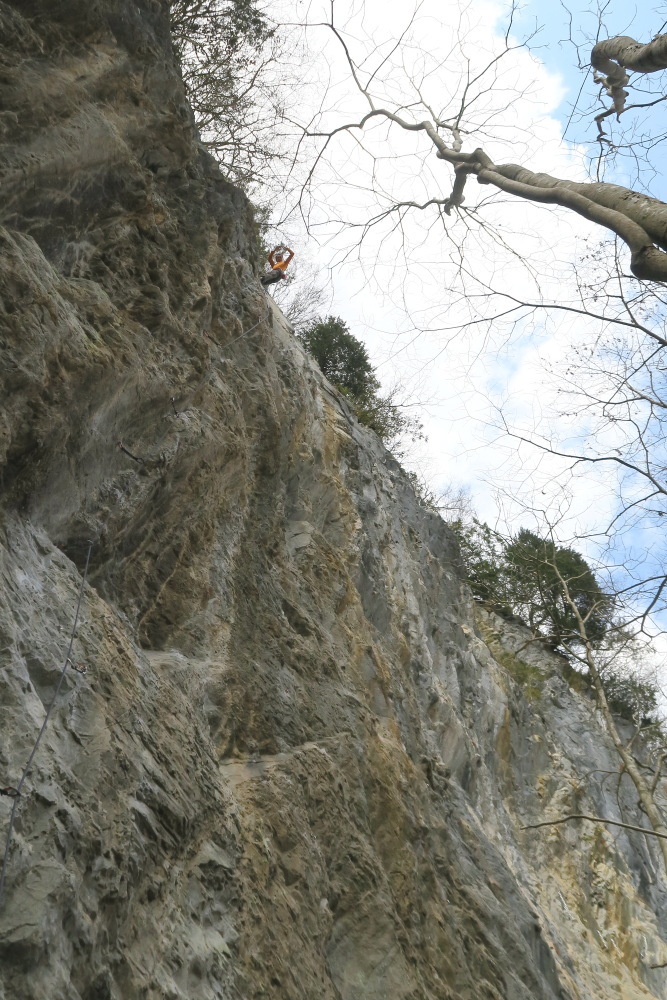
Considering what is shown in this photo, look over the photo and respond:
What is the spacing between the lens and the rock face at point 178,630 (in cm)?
369

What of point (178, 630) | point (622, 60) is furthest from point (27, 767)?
point (622, 60)

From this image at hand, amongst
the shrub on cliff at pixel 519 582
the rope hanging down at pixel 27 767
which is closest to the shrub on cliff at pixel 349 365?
the shrub on cliff at pixel 519 582

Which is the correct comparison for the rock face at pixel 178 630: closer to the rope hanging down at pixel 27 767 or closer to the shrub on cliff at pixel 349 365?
the rope hanging down at pixel 27 767

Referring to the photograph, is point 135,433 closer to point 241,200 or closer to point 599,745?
point 241,200

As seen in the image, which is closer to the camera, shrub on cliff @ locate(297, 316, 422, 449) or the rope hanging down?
the rope hanging down

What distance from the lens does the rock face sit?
3.69 metres

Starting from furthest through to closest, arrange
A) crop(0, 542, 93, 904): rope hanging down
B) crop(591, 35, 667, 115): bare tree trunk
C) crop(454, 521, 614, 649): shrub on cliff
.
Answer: crop(454, 521, 614, 649): shrub on cliff < crop(591, 35, 667, 115): bare tree trunk < crop(0, 542, 93, 904): rope hanging down

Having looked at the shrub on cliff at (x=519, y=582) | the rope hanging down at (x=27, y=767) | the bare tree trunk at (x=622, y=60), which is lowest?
the rope hanging down at (x=27, y=767)

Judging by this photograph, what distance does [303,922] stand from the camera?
4.98 meters

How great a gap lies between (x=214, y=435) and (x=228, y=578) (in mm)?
1007

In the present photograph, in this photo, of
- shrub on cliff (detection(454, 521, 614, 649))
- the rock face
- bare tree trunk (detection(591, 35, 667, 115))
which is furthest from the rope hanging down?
shrub on cliff (detection(454, 521, 614, 649))

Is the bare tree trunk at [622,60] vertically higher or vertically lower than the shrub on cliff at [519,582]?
lower

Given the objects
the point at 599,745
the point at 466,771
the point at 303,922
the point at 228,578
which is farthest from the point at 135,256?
the point at 599,745

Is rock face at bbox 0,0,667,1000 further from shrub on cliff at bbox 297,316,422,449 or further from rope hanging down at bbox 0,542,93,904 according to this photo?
shrub on cliff at bbox 297,316,422,449
